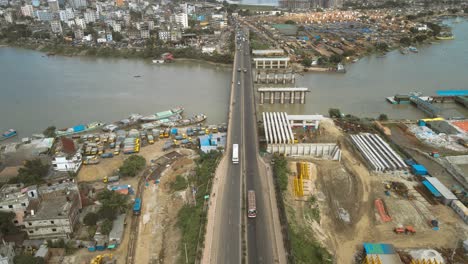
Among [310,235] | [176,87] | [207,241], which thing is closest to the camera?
[207,241]

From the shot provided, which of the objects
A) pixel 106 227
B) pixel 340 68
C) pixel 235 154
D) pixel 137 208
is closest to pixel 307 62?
pixel 340 68

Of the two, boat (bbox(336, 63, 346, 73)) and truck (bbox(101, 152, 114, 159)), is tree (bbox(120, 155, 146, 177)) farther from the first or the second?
boat (bbox(336, 63, 346, 73))

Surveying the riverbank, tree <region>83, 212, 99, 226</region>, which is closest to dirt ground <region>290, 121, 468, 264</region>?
tree <region>83, 212, 99, 226</region>

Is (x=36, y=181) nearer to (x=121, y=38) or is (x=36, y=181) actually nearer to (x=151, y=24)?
(x=121, y=38)

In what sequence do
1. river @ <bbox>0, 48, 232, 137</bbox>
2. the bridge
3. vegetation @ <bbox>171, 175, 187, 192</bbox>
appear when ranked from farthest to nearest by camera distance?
1. river @ <bbox>0, 48, 232, 137</bbox>
2. vegetation @ <bbox>171, 175, 187, 192</bbox>
3. the bridge

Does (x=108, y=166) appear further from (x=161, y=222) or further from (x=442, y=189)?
(x=442, y=189)

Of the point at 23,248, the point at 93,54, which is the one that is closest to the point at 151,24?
the point at 93,54
